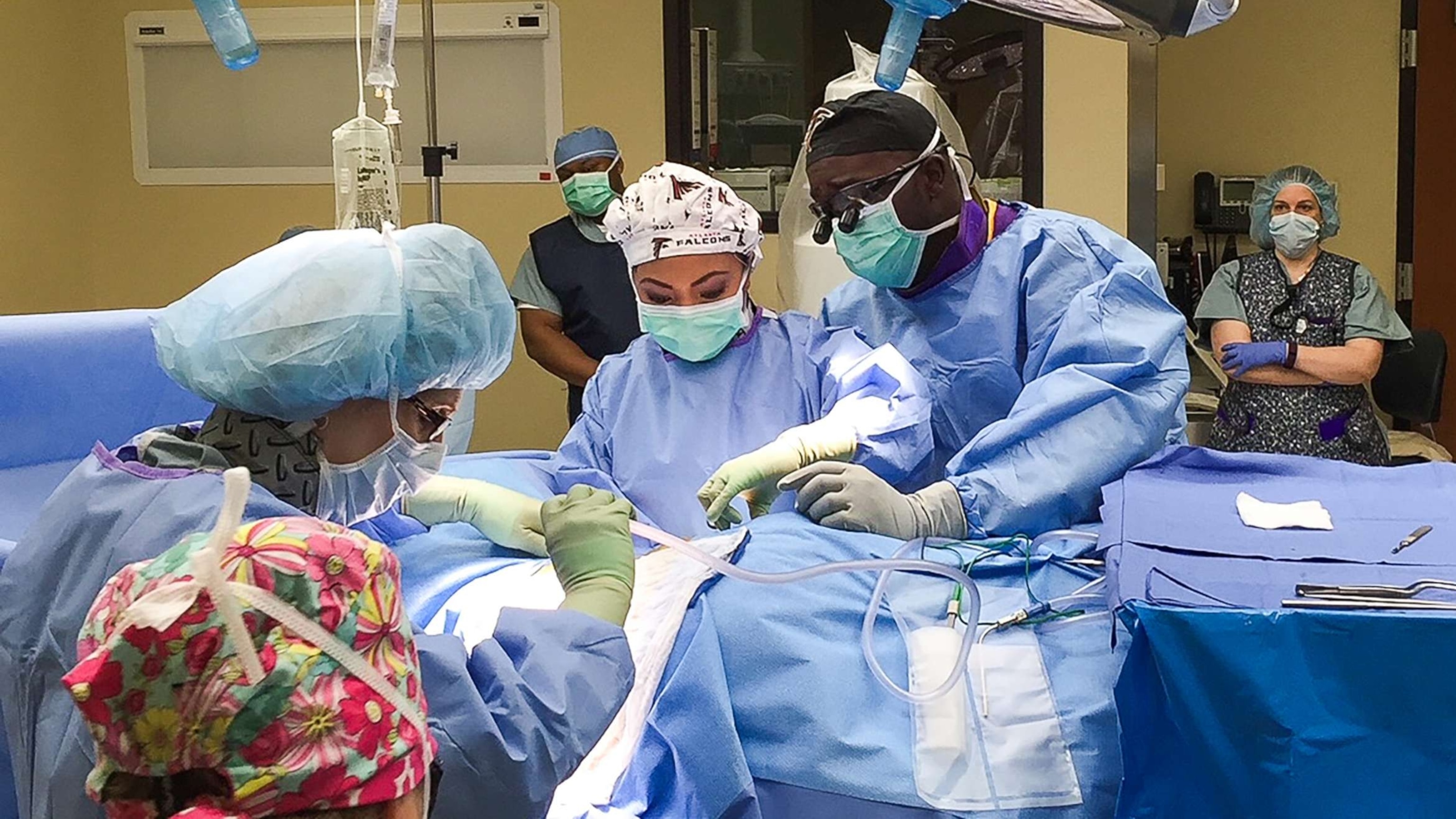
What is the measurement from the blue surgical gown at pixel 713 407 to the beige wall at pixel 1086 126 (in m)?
1.63

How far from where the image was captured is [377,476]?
4.45 feet

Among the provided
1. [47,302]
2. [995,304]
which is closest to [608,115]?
[47,302]

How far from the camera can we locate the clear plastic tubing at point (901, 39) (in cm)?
121

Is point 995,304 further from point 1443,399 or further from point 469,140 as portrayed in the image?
point 1443,399

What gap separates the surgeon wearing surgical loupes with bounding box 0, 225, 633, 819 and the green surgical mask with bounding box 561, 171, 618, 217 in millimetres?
2177

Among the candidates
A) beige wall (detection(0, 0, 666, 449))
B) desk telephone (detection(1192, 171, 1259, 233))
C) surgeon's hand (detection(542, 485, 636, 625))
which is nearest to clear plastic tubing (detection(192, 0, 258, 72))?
surgeon's hand (detection(542, 485, 636, 625))

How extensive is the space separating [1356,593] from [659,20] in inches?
128

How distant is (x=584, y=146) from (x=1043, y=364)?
1950 mm

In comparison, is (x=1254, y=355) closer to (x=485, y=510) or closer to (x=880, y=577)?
(x=880, y=577)

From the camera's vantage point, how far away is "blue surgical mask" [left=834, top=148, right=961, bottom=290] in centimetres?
200

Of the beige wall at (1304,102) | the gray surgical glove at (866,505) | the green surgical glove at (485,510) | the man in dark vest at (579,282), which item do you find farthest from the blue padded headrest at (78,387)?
the beige wall at (1304,102)

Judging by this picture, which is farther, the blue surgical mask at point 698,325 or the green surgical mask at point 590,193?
the green surgical mask at point 590,193

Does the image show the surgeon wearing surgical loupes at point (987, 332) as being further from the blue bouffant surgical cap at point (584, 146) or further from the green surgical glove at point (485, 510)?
the blue bouffant surgical cap at point (584, 146)

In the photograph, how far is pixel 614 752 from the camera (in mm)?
1484
